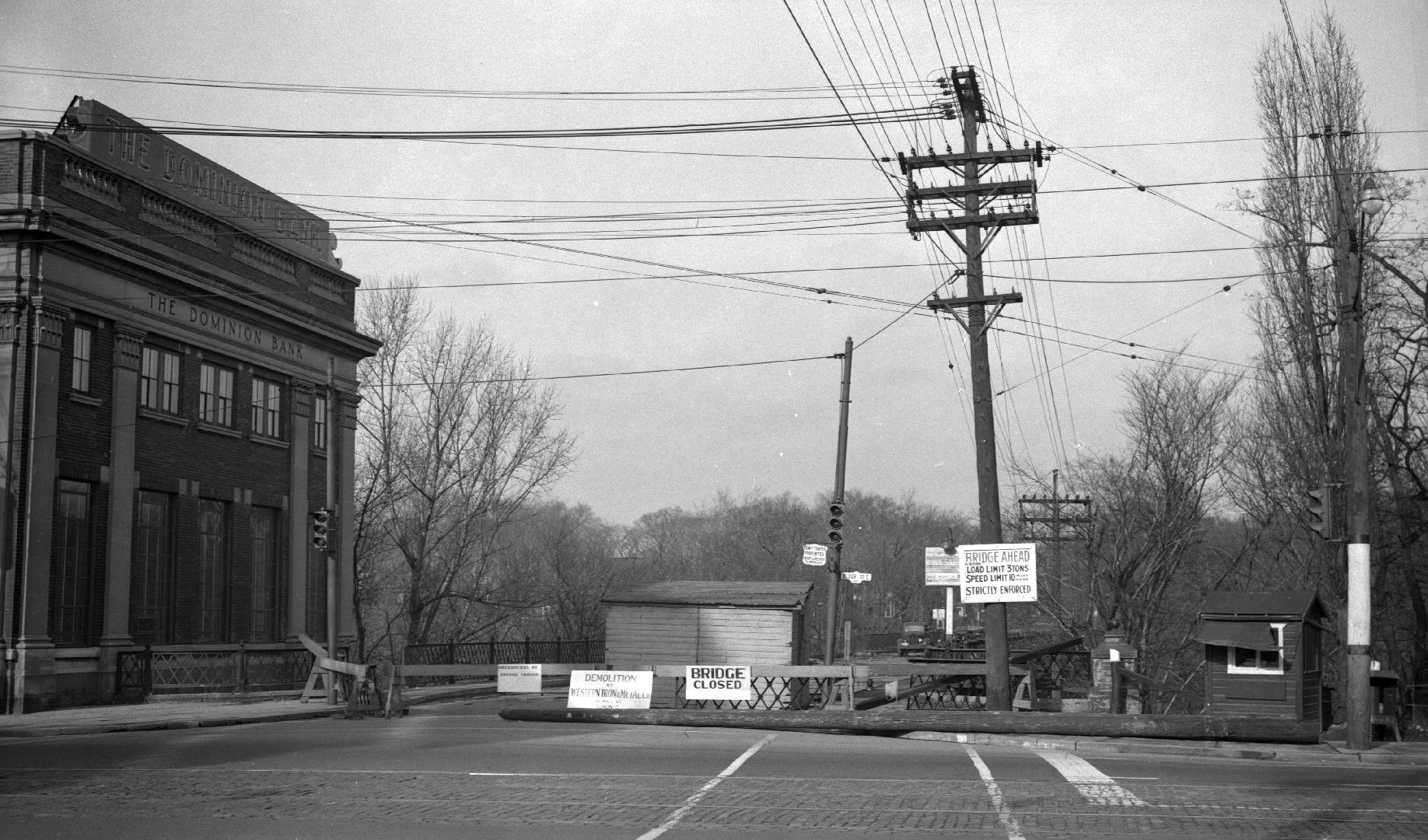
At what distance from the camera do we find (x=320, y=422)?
38875mm

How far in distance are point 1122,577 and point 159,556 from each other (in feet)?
95.0

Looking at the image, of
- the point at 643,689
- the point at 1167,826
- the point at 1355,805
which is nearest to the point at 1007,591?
the point at 643,689

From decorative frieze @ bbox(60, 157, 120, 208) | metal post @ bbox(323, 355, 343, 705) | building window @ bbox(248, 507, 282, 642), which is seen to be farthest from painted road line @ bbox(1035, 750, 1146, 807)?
building window @ bbox(248, 507, 282, 642)

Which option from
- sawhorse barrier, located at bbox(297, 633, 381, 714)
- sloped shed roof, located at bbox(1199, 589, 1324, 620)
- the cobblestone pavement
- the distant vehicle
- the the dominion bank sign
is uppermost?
the the dominion bank sign

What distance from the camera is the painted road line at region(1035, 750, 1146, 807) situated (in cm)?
1242

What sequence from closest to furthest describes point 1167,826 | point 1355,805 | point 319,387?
1. point 1167,826
2. point 1355,805
3. point 319,387

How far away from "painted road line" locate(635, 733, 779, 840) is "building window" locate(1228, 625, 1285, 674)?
29.1 feet

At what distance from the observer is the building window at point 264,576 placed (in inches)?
1385

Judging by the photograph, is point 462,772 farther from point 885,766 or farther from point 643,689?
point 643,689

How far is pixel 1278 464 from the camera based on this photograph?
35.1 m

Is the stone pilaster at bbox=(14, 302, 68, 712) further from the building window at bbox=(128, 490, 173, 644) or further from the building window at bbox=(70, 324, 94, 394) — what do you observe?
the building window at bbox=(128, 490, 173, 644)

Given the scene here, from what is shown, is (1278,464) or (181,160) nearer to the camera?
(181,160)

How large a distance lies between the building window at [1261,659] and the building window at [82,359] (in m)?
23.8

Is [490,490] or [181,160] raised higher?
[181,160]
